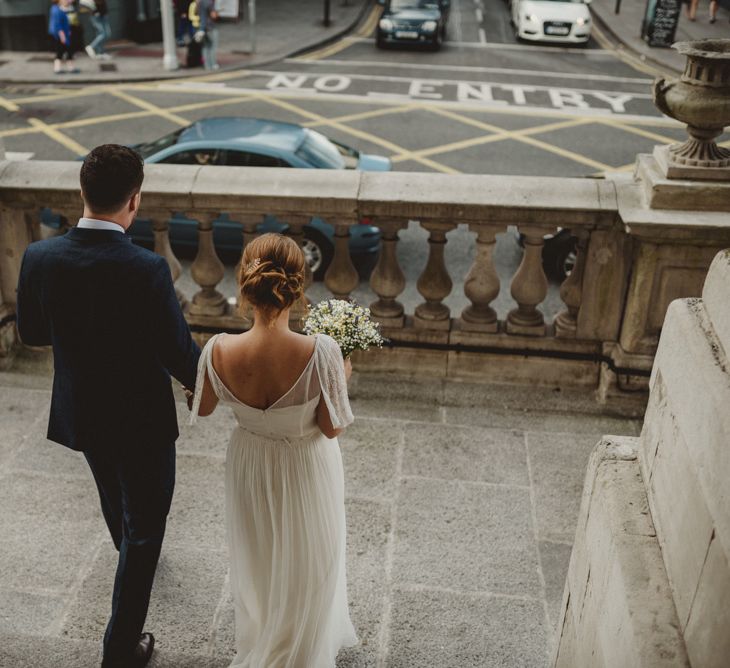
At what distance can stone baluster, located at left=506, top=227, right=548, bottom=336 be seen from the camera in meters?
5.22

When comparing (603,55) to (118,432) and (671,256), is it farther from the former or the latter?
(118,432)

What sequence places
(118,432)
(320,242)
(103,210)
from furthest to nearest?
(320,242) < (118,432) < (103,210)

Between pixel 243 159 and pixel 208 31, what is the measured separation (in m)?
11.6

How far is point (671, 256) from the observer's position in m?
4.91

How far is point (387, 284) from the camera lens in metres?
5.51

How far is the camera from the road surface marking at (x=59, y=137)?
13620mm

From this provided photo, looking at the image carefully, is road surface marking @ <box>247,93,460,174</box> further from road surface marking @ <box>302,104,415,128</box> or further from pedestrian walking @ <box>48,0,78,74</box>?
pedestrian walking @ <box>48,0,78,74</box>

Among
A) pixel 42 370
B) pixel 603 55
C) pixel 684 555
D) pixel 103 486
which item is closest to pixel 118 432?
pixel 103 486

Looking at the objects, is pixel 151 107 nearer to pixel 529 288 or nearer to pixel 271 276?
pixel 529 288

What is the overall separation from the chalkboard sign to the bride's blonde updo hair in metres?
22.2

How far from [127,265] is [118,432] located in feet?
2.18

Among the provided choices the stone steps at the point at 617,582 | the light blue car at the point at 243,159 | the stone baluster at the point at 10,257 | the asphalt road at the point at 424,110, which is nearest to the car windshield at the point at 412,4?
the asphalt road at the point at 424,110

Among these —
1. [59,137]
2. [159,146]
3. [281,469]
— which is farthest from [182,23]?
[281,469]

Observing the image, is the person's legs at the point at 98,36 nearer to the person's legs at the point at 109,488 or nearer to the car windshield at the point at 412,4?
the car windshield at the point at 412,4
